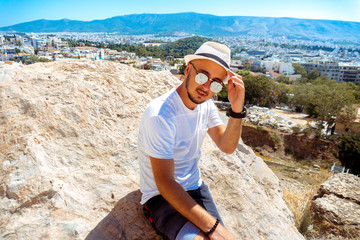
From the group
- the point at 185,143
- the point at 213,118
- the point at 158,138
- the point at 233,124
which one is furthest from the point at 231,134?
the point at 158,138

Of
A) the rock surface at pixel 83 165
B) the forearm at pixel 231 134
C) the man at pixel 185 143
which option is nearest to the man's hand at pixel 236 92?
the man at pixel 185 143

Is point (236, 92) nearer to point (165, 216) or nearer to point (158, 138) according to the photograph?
point (158, 138)

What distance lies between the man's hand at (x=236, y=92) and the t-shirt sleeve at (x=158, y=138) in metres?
0.70

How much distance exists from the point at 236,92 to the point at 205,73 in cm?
42

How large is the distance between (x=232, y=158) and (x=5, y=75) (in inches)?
120

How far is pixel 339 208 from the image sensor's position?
4.65m

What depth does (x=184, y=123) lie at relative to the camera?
1855 millimetres

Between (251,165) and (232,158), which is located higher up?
(232,158)

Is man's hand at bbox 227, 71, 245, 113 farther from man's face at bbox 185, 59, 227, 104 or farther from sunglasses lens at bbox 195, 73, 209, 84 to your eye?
sunglasses lens at bbox 195, 73, 209, 84

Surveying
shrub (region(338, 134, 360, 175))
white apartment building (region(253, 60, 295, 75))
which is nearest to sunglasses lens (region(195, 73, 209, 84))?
shrub (region(338, 134, 360, 175))

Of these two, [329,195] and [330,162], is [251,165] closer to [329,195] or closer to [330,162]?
[329,195]

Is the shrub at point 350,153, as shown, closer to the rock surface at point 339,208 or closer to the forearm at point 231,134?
the rock surface at point 339,208

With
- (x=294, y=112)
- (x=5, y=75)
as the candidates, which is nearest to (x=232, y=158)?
(x=5, y=75)

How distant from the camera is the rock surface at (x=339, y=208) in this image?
13.9 feet
